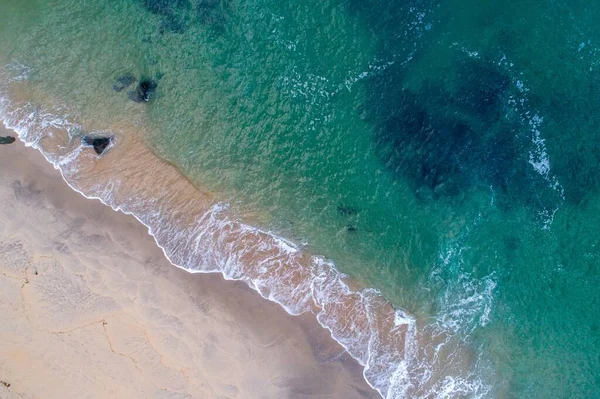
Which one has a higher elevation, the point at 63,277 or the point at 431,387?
the point at 431,387

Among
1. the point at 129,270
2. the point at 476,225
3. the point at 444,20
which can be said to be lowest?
the point at 129,270

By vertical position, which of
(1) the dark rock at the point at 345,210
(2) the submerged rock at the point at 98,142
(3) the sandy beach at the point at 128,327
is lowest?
(3) the sandy beach at the point at 128,327

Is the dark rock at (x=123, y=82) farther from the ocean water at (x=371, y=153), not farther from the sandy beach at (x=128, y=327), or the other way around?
the sandy beach at (x=128, y=327)

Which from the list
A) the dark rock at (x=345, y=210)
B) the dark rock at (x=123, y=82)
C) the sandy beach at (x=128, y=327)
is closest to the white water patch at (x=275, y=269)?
the sandy beach at (x=128, y=327)

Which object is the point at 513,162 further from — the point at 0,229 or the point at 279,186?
the point at 0,229

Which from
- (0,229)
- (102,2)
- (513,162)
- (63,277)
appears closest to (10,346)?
(63,277)

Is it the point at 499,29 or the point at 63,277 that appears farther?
the point at 499,29
